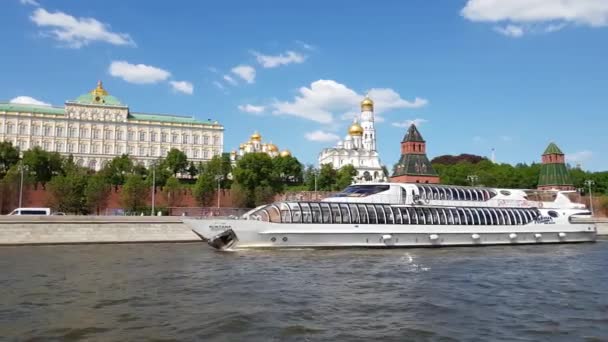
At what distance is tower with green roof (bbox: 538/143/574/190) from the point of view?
70.1 meters

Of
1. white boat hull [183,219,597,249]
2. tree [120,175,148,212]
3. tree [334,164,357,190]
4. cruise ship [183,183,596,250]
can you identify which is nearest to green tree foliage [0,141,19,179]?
tree [120,175,148,212]

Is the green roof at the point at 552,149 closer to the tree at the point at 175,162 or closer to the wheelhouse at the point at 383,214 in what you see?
the wheelhouse at the point at 383,214

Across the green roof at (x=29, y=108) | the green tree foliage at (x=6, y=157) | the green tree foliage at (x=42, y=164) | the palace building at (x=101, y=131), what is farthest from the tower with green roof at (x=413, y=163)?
the green roof at (x=29, y=108)

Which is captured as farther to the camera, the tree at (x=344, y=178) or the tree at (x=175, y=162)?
the tree at (x=175, y=162)

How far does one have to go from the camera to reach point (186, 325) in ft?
38.5

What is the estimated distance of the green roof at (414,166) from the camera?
205 feet

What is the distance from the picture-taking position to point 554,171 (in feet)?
233

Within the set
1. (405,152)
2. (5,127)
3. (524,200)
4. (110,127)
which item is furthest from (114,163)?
(524,200)

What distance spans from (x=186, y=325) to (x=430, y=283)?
10.1 meters

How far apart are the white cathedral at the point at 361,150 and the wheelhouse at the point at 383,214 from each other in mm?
79806

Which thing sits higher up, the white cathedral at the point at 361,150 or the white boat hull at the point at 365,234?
the white cathedral at the point at 361,150

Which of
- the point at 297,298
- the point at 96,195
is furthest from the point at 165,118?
the point at 297,298

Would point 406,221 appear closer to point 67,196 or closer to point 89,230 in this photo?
point 89,230

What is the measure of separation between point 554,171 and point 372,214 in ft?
163
